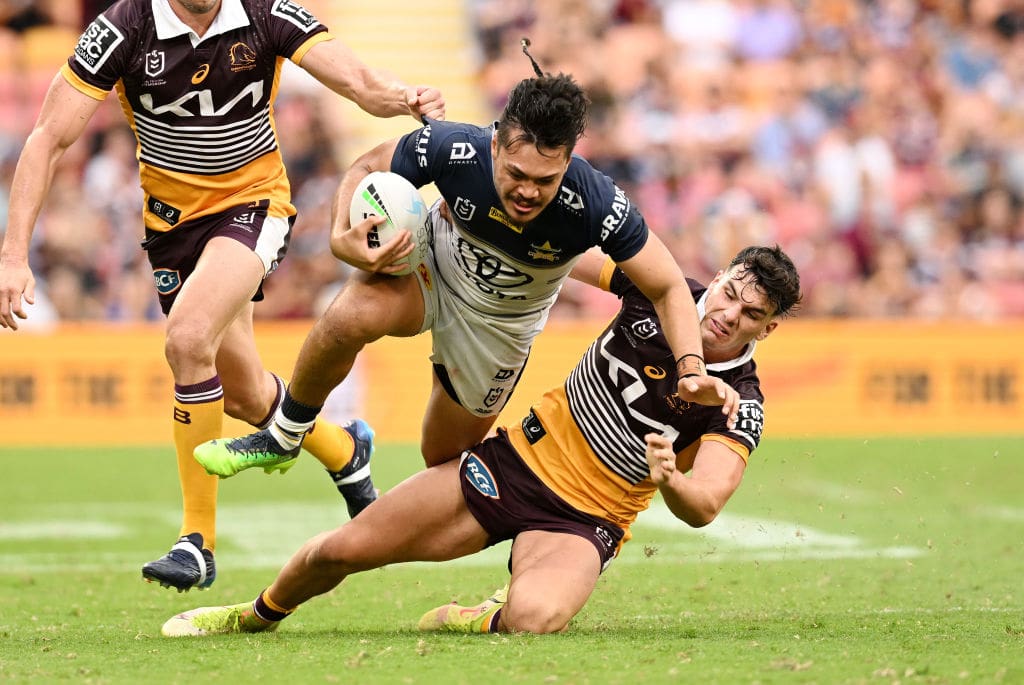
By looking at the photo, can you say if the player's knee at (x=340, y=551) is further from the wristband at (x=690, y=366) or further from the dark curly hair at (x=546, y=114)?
the dark curly hair at (x=546, y=114)

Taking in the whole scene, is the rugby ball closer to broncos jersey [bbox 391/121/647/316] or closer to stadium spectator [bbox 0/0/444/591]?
broncos jersey [bbox 391/121/647/316]

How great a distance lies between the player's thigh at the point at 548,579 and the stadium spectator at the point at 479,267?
25.5 inches

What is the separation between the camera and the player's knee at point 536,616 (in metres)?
5.69

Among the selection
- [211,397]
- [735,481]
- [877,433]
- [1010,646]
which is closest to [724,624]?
[735,481]

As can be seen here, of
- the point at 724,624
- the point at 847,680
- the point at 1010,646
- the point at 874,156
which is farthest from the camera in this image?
the point at 874,156

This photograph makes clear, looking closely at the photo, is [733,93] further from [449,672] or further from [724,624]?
[449,672]

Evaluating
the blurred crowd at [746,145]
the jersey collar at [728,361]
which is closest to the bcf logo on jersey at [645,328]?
the jersey collar at [728,361]

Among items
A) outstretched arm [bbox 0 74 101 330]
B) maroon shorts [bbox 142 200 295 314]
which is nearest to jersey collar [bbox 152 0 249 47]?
outstretched arm [bbox 0 74 101 330]

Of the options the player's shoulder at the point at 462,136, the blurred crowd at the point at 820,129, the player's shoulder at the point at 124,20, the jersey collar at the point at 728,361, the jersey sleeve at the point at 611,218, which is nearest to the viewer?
the jersey sleeve at the point at 611,218

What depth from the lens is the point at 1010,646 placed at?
17.3ft

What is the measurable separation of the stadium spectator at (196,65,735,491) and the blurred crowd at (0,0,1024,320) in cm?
839

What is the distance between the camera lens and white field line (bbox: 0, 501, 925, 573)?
8641mm

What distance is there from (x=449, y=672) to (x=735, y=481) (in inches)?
59.8

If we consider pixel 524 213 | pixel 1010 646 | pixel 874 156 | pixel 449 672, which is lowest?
pixel 874 156
